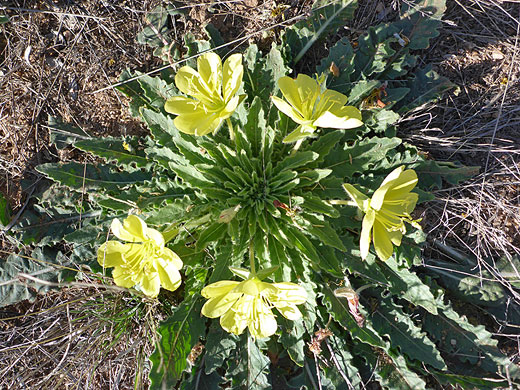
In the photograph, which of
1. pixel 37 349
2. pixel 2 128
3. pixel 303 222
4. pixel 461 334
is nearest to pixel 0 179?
pixel 2 128

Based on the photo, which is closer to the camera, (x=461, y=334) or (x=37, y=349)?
(x=461, y=334)

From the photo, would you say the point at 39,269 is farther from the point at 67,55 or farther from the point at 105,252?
the point at 67,55

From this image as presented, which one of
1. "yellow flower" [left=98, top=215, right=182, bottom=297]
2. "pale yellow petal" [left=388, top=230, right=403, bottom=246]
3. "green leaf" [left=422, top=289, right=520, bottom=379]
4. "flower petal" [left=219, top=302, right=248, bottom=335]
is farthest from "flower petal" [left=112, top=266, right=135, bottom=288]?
"green leaf" [left=422, top=289, right=520, bottom=379]

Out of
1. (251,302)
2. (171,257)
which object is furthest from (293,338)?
(171,257)

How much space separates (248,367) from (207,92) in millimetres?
1979

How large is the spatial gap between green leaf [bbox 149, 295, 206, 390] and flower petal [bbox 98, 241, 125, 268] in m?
0.59

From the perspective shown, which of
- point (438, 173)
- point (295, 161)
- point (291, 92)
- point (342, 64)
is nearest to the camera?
point (291, 92)

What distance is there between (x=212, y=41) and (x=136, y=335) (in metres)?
2.44

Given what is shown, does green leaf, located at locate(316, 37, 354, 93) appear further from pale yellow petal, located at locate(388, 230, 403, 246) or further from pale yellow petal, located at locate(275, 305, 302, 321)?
pale yellow petal, located at locate(275, 305, 302, 321)

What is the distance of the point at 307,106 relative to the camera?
94.3 inches

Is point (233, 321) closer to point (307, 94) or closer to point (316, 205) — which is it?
point (316, 205)

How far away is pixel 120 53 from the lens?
11.9 feet

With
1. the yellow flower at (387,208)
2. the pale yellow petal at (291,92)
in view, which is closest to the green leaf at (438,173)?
the yellow flower at (387,208)

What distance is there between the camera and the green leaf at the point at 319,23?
3.21 metres
